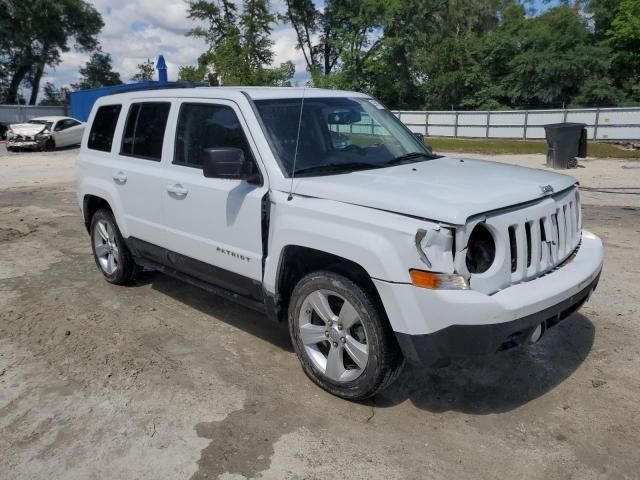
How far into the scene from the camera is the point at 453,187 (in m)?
3.36

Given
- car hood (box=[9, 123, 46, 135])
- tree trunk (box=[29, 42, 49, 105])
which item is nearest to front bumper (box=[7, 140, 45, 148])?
car hood (box=[9, 123, 46, 135])

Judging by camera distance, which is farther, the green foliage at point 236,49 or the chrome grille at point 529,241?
the green foliage at point 236,49

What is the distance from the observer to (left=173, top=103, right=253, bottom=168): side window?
4.11m

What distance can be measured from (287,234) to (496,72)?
46.8 meters

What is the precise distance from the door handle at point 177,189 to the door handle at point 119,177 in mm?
817

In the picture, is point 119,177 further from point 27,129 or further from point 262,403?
point 27,129

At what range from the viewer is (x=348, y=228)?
10.7 feet

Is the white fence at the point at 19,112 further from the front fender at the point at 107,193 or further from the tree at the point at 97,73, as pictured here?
the front fender at the point at 107,193

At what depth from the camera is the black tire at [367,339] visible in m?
3.27

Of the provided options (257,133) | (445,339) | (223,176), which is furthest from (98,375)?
(445,339)

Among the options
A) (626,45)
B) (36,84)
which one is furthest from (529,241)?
(36,84)

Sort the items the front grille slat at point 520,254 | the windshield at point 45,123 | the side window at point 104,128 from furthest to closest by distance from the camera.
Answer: the windshield at point 45,123
the side window at point 104,128
the front grille slat at point 520,254

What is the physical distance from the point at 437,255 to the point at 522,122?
29.5 meters

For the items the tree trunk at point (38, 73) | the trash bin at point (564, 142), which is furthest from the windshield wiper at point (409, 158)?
the tree trunk at point (38, 73)
